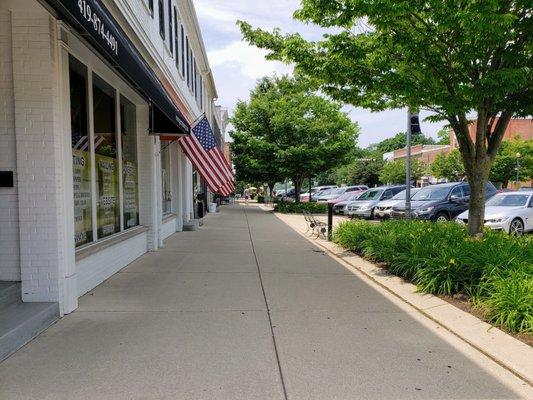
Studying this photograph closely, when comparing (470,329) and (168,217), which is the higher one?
(168,217)

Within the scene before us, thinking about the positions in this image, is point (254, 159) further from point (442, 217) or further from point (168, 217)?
point (168, 217)

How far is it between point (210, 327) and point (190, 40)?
1587 cm

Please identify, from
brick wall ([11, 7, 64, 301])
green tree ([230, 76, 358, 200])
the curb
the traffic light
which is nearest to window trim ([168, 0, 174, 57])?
the traffic light

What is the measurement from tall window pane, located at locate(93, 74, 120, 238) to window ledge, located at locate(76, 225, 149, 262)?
0.55 feet

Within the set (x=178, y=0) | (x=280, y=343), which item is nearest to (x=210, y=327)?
(x=280, y=343)

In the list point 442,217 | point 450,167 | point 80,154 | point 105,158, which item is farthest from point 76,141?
point 450,167

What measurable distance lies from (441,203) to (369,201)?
20.0 feet

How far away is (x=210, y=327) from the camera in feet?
16.7

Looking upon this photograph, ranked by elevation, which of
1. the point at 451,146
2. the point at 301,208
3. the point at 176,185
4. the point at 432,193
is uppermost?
the point at 451,146

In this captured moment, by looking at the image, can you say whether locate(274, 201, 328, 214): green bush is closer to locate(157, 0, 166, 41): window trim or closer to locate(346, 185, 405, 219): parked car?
locate(346, 185, 405, 219): parked car

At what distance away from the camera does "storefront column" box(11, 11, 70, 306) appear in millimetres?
5250

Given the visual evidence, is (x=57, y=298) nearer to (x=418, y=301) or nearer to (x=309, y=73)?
(x=418, y=301)

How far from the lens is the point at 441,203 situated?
16297 millimetres

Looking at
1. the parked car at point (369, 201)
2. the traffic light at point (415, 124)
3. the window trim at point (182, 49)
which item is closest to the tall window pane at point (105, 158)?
the window trim at point (182, 49)
